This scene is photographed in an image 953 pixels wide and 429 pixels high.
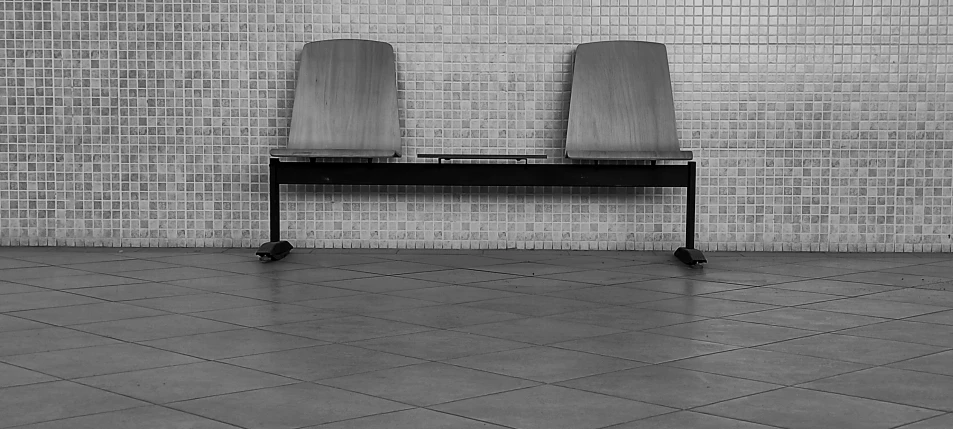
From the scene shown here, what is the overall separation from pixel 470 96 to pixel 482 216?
2.05ft

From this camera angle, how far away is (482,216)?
5.66 metres

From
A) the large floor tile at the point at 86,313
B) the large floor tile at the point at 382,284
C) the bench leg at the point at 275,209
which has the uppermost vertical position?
the bench leg at the point at 275,209

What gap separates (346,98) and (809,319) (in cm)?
271

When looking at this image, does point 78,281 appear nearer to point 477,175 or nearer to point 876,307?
point 477,175

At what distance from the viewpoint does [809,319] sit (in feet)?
11.7

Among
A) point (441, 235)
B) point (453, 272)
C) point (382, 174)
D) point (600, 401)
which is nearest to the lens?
point (600, 401)

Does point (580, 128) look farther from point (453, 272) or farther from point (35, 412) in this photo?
point (35, 412)

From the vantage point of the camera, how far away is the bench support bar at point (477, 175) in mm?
5305

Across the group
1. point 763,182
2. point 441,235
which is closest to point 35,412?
point 441,235

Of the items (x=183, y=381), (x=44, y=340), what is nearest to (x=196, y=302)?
(x=44, y=340)

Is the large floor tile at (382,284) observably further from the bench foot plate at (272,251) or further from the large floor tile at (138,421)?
the large floor tile at (138,421)

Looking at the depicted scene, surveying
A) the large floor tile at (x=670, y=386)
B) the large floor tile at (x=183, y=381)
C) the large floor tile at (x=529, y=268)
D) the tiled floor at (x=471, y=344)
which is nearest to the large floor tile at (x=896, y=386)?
the tiled floor at (x=471, y=344)

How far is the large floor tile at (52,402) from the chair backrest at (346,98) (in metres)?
2.94

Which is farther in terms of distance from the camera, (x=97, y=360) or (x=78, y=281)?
(x=78, y=281)
